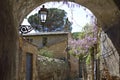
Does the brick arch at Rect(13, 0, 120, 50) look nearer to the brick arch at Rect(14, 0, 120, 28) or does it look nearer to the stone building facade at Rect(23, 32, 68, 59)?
the brick arch at Rect(14, 0, 120, 28)

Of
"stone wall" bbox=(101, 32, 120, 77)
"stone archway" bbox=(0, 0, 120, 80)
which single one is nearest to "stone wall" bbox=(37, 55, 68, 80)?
"stone wall" bbox=(101, 32, 120, 77)

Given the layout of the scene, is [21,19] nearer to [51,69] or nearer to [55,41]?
[51,69]

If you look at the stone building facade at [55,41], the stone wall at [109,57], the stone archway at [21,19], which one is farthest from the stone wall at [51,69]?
the stone archway at [21,19]

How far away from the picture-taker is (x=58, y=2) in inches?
298

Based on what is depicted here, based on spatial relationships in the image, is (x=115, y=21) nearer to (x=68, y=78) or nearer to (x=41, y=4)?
(x=41, y=4)

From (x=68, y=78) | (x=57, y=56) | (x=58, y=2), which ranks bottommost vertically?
(x=68, y=78)

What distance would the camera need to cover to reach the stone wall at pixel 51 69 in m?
17.7

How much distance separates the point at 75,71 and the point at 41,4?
2140 cm

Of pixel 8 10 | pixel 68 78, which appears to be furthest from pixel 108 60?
pixel 68 78

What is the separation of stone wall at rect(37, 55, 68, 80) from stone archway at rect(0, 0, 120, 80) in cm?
850

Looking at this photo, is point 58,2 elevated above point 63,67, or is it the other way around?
point 58,2

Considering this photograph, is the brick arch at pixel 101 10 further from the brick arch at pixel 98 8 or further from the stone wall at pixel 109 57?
the stone wall at pixel 109 57

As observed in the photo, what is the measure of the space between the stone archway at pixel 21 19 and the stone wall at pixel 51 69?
8505 millimetres

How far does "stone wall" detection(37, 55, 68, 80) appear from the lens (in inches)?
696
